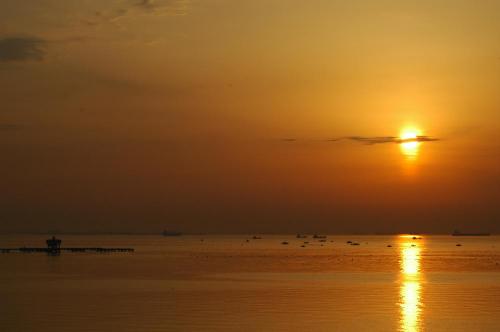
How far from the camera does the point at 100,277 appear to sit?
74938mm

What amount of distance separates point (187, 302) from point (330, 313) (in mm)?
11398

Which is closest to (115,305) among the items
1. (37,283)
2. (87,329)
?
(87,329)

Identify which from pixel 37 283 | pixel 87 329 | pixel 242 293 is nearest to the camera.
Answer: pixel 87 329

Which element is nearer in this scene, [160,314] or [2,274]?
[160,314]

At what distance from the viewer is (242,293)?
57812mm

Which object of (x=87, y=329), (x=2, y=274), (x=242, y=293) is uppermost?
(x=2, y=274)

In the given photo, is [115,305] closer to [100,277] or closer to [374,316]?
[374,316]

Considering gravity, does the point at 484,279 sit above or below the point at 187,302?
Answer: above

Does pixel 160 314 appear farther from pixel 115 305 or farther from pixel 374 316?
pixel 374 316

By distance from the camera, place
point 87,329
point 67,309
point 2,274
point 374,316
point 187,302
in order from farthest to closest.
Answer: point 2,274, point 187,302, point 67,309, point 374,316, point 87,329

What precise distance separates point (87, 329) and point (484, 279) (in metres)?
49.1

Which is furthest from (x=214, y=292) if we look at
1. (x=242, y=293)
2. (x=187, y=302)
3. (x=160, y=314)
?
(x=160, y=314)

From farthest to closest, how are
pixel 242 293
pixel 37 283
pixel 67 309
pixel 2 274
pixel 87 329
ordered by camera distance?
pixel 2 274 < pixel 37 283 < pixel 242 293 < pixel 67 309 < pixel 87 329

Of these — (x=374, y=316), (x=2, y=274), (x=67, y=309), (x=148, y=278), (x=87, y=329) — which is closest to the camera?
(x=87, y=329)
